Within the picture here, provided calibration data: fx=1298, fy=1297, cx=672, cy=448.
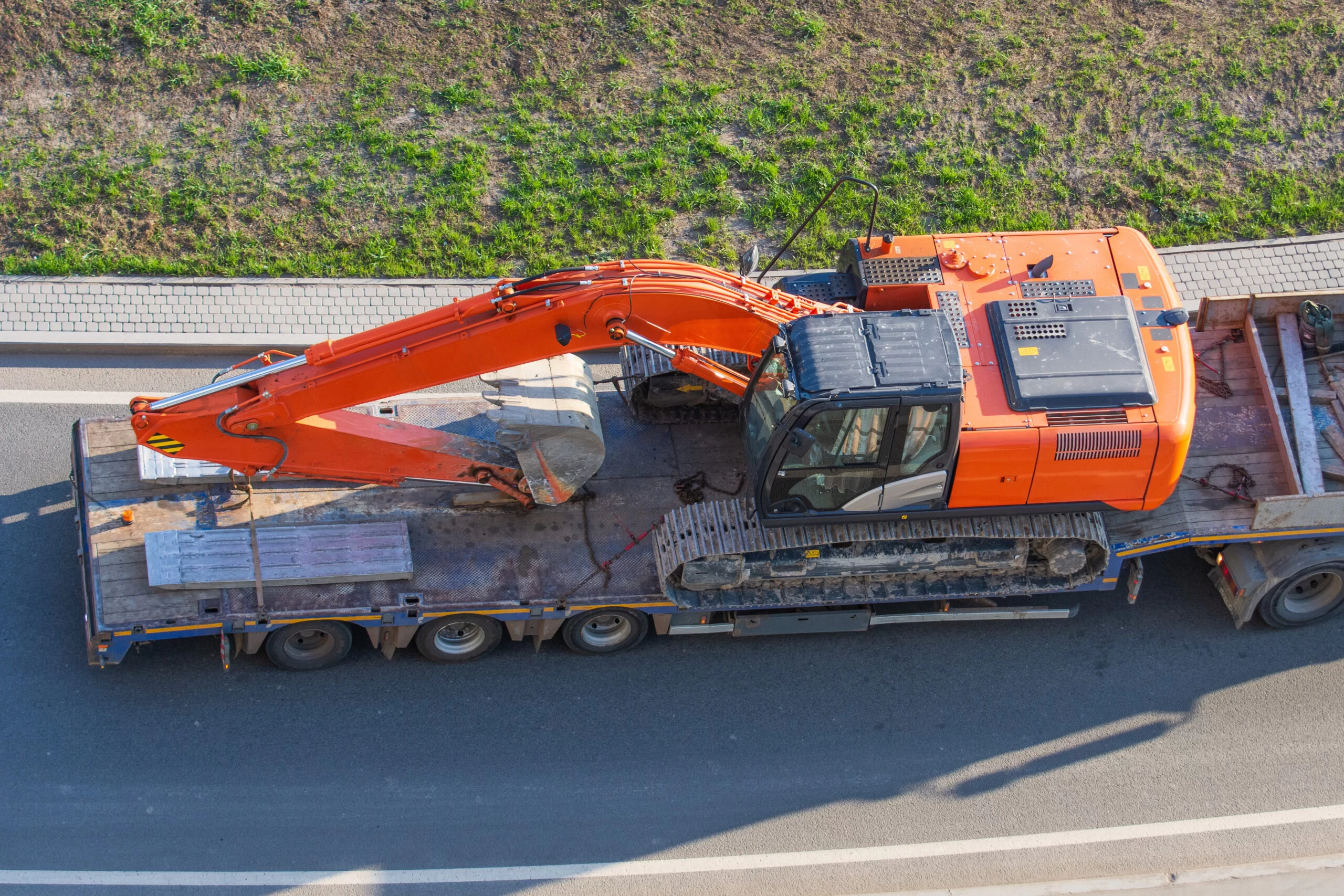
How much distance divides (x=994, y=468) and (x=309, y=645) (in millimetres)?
6154

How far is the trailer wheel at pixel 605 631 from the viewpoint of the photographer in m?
11.5

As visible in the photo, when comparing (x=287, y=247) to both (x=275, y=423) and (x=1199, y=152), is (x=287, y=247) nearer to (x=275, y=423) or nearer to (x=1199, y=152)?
(x=275, y=423)

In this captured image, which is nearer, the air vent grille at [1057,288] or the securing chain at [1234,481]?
the air vent grille at [1057,288]

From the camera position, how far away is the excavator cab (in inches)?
387

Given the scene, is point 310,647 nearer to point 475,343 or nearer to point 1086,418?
point 475,343

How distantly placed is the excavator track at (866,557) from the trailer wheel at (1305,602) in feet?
6.07

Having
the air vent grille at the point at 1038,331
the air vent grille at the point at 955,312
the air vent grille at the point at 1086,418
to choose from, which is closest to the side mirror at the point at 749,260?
the air vent grille at the point at 955,312

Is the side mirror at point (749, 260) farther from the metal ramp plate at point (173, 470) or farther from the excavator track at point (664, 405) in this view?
the metal ramp plate at point (173, 470)

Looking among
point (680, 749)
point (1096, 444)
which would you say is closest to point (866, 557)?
point (1096, 444)

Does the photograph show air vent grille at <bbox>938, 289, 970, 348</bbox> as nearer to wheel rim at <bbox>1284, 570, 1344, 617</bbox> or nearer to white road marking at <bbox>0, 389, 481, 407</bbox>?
wheel rim at <bbox>1284, 570, 1344, 617</bbox>

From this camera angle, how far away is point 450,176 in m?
15.5

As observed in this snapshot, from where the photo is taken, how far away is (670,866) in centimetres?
1077

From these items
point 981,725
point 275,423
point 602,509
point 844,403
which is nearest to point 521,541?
point 602,509

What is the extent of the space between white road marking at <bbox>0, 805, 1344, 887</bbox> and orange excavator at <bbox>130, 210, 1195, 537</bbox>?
280 cm
